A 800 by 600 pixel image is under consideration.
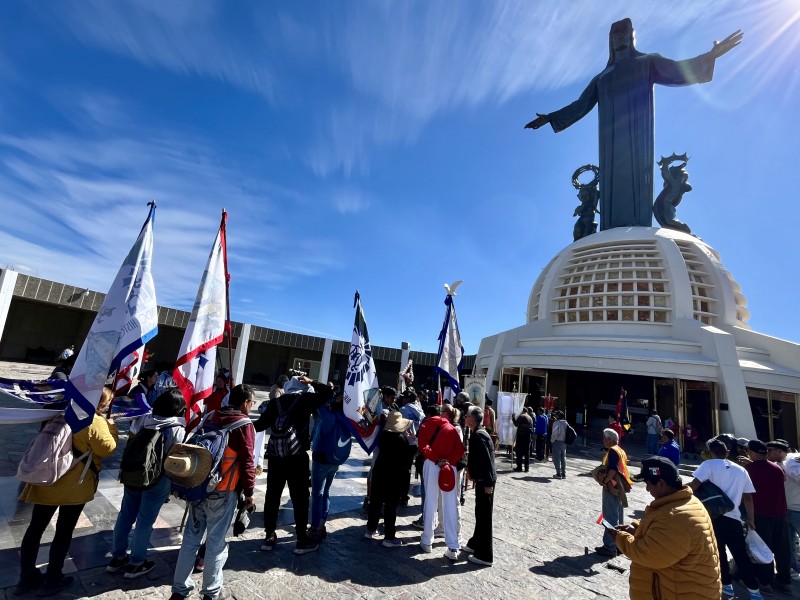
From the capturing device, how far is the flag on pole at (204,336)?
4.09m

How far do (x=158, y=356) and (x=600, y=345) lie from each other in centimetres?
2892

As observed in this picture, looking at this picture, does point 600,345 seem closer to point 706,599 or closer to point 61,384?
point 706,599

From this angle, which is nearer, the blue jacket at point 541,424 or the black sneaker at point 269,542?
the black sneaker at point 269,542

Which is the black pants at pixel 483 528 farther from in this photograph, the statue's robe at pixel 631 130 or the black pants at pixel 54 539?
the statue's robe at pixel 631 130

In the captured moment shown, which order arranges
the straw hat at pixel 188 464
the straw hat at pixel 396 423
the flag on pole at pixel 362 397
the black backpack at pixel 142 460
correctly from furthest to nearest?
the flag on pole at pixel 362 397 → the straw hat at pixel 396 423 → the black backpack at pixel 142 460 → the straw hat at pixel 188 464

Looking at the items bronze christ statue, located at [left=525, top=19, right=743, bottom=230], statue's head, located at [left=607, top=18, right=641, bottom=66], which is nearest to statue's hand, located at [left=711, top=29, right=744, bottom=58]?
bronze christ statue, located at [left=525, top=19, right=743, bottom=230]

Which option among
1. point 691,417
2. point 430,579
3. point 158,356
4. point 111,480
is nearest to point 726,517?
point 430,579

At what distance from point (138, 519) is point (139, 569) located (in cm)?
42

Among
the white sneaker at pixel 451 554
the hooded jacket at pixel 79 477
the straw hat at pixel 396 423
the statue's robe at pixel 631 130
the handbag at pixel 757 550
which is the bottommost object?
the white sneaker at pixel 451 554

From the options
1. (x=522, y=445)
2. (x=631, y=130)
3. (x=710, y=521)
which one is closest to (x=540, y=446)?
(x=522, y=445)

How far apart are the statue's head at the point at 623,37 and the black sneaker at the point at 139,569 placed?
39.9 metres

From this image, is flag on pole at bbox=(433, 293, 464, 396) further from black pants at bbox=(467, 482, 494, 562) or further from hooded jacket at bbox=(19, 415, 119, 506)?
hooded jacket at bbox=(19, 415, 119, 506)

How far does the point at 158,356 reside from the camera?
88.5 feet

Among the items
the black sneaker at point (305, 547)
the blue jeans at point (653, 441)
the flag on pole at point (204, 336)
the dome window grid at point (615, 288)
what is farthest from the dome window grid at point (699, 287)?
the flag on pole at point (204, 336)
